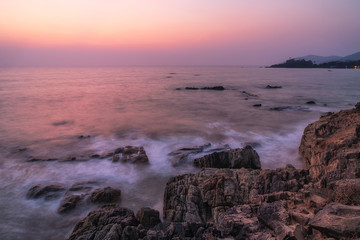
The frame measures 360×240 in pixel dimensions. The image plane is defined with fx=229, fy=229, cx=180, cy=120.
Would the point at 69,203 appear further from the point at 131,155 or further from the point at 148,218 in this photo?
the point at 131,155

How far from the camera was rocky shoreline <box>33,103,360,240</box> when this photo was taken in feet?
11.4

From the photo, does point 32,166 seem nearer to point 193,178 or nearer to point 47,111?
point 193,178

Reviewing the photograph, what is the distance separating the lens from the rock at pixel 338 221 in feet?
9.88

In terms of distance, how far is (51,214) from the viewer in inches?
242

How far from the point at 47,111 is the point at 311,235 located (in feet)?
70.9

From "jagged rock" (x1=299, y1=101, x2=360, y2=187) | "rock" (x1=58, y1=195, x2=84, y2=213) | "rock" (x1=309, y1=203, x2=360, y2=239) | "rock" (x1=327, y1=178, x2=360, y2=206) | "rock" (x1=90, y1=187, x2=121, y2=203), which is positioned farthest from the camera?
"rock" (x1=90, y1=187, x2=121, y2=203)

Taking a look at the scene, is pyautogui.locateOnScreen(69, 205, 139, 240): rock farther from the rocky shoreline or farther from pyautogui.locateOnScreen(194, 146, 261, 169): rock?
pyautogui.locateOnScreen(194, 146, 261, 169): rock

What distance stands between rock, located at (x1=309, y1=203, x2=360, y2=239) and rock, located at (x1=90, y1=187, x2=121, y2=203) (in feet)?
16.9

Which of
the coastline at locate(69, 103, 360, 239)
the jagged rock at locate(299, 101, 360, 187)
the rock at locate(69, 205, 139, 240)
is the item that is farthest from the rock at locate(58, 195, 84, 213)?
the jagged rock at locate(299, 101, 360, 187)

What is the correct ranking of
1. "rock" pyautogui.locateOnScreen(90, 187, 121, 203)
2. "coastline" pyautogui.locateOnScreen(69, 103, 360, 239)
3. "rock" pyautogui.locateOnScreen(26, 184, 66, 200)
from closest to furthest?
1. "coastline" pyautogui.locateOnScreen(69, 103, 360, 239)
2. "rock" pyautogui.locateOnScreen(90, 187, 121, 203)
3. "rock" pyautogui.locateOnScreen(26, 184, 66, 200)

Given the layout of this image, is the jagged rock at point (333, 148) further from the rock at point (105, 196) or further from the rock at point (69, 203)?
the rock at point (69, 203)

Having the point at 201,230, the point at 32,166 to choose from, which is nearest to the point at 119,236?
the point at 201,230

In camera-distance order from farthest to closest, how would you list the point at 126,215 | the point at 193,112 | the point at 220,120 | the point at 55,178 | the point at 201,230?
the point at 193,112 < the point at 220,120 < the point at 55,178 < the point at 126,215 < the point at 201,230

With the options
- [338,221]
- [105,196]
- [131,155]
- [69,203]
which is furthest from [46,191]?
[338,221]
